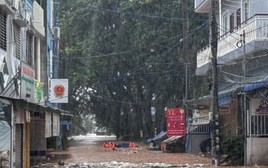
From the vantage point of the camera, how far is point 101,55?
53.8m

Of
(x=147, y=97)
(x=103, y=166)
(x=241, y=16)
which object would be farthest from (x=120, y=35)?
(x=103, y=166)

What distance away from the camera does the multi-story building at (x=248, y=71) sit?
24.5m

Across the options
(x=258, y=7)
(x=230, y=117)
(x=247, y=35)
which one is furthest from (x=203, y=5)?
(x=247, y=35)

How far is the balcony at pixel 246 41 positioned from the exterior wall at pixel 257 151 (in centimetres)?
387

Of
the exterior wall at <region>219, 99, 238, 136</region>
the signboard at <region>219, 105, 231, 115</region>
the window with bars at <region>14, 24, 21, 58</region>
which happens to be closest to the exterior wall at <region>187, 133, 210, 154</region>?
the exterior wall at <region>219, 99, 238, 136</region>

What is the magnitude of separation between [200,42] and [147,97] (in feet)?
32.1

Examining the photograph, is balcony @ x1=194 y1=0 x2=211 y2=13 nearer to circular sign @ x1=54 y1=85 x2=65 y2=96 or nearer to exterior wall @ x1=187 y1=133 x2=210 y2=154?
exterior wall @ x1=187 y1=133 x2=210 y2=154

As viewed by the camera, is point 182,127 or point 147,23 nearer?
point 182,127

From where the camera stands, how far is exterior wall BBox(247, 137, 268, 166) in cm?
2464

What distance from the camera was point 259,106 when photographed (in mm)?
24844

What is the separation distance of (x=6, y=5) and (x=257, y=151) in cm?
1245

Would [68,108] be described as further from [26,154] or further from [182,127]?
[26,154]

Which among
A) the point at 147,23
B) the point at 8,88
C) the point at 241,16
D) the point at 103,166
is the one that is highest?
the point at 147,23

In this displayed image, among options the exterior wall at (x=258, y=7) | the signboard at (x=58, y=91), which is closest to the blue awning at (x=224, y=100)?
the exterior wall at (x=258, y=7)
